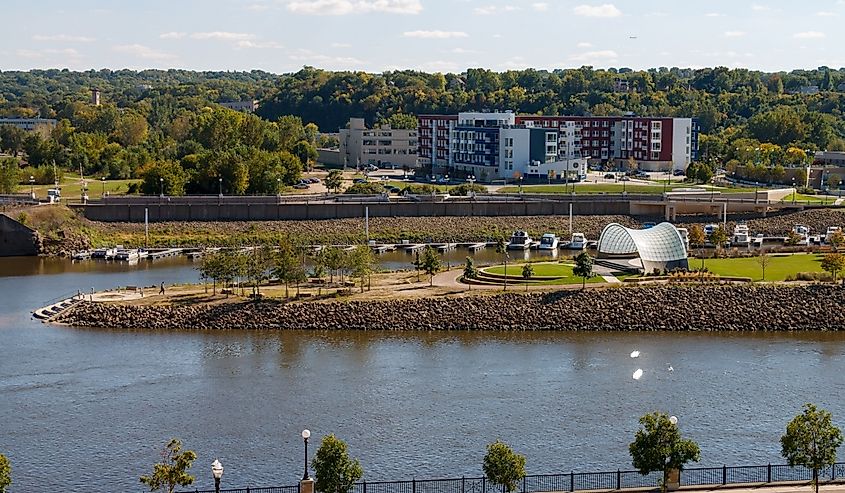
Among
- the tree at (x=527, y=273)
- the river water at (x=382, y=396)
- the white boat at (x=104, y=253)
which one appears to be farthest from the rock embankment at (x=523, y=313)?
the white boat at (x=104, y=253)

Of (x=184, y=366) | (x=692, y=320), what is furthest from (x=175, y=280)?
(x=692, y=320)

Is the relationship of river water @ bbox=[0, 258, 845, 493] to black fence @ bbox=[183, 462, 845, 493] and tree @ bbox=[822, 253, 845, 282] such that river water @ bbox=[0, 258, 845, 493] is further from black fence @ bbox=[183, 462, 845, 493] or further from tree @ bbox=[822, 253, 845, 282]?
tree @ bbox=[822, 253, 845, 282]

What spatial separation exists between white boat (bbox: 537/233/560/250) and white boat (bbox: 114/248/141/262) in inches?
601

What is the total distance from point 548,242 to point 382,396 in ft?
80.0

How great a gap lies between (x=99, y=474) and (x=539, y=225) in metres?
35.9

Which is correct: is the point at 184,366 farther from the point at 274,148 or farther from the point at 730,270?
the point at 274,148

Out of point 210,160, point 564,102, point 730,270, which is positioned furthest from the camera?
point 564,102

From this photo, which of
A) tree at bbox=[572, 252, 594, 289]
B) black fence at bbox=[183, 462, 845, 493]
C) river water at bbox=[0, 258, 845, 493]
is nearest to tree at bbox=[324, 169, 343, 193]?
tree at bbox=[572, 252, 594, 289]

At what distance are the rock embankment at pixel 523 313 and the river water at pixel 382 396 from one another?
20.7 inches

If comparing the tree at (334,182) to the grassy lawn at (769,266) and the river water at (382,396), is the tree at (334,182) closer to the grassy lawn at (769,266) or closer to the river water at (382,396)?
the grassy lawn at (769,266)

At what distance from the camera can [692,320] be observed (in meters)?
34.4

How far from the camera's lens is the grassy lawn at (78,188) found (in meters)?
62.6

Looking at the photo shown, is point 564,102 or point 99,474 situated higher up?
point 564,102

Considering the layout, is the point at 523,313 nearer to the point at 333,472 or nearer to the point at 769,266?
the point at 769,266
